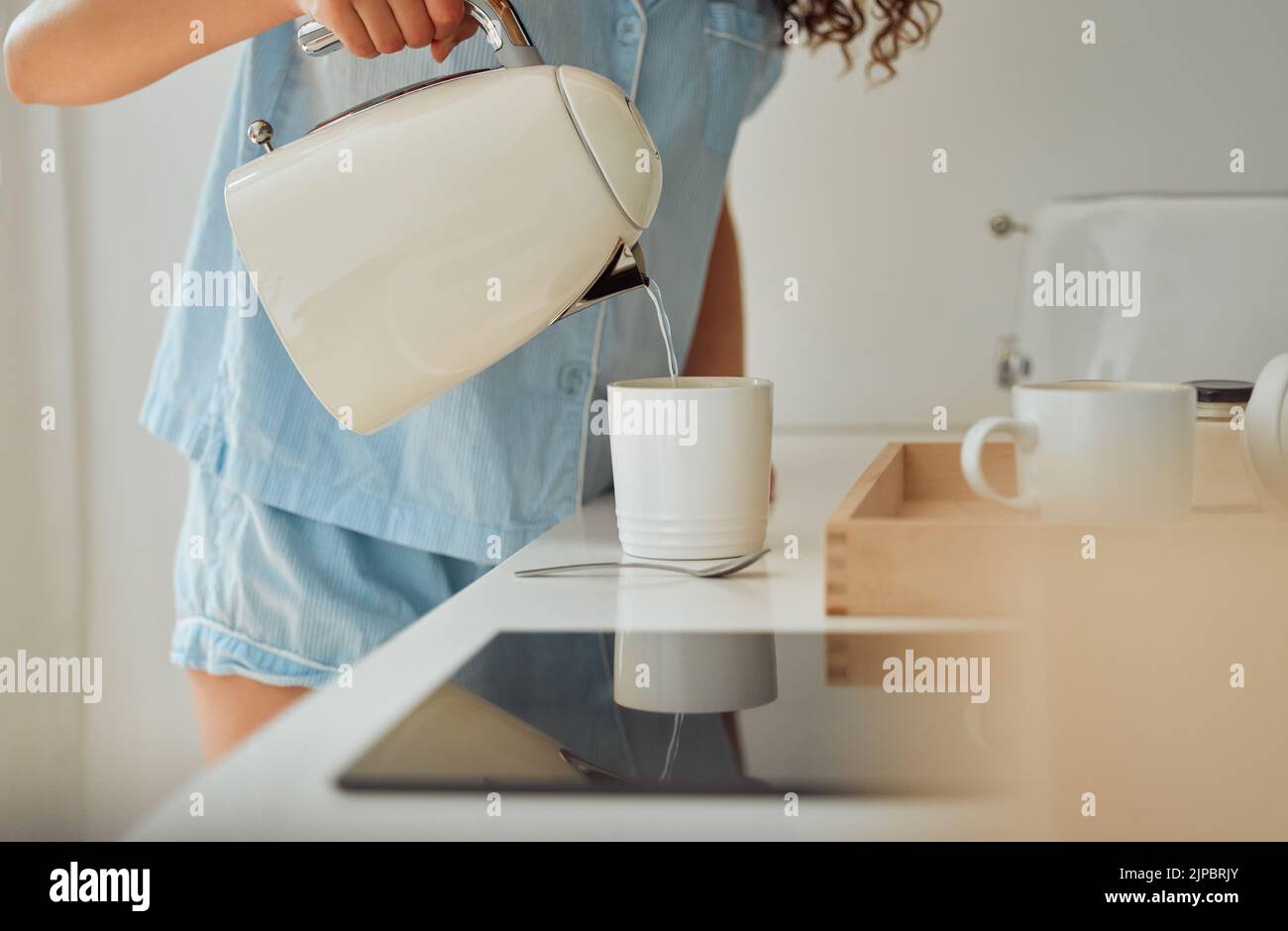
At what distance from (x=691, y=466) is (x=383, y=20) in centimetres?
24

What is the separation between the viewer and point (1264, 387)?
537 mm

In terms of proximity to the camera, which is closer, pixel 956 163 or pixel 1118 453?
pixel 1118 453

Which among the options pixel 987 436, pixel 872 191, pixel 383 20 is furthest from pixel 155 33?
pixel 872 191

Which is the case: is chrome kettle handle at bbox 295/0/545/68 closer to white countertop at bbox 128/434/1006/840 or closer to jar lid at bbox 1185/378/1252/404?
white countertop at bbox 128/434/1006/840

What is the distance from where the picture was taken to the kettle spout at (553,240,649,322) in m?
0.51

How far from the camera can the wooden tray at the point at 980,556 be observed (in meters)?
0.46

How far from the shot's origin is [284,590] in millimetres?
711

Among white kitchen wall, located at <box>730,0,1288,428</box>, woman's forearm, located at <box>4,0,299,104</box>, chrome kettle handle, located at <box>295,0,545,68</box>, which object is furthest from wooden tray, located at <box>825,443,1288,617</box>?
white kitchen wall, located at <box>730,0,1288,428</box>

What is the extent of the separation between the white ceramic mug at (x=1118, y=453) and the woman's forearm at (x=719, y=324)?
408 millimetres

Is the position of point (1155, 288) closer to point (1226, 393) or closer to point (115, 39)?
point (1226, 393)

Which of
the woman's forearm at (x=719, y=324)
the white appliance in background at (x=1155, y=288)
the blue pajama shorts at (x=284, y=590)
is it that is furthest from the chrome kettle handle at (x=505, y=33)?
the white appliance in background at (x=1155, y=288)

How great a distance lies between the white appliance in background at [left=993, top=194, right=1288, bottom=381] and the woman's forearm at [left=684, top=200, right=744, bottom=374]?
1.98 feet

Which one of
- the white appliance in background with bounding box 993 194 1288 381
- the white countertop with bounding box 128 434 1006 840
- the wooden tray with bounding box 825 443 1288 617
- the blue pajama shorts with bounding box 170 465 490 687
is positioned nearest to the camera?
the white countertop with bounding box 128 434 1006 840
